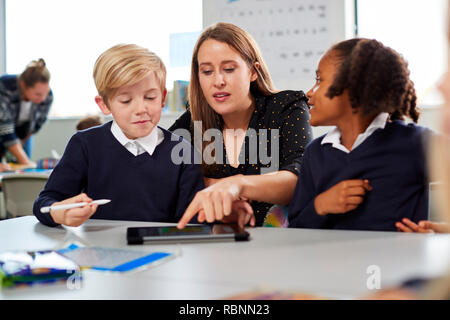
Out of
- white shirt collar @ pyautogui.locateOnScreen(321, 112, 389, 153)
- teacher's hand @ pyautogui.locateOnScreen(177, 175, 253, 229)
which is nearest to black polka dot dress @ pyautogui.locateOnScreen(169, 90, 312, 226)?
white shirt collar @ pyautogui.locateOnScreen(321, 112, 389, 153)

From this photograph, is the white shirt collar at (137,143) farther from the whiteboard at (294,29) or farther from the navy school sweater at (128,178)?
the whiteboard at (294,29)

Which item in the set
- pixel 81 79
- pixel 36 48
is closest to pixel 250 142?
pixel 81 79

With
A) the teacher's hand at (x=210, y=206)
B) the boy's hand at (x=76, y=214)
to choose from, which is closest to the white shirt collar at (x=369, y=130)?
the teacher's hand at (x=210, y=206)

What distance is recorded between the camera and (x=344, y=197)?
3.63 feet

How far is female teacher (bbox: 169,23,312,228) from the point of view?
4.81ft

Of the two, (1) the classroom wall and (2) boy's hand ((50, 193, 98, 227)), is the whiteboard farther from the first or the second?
(2) boy's hand ((50, 193, 98, 227))

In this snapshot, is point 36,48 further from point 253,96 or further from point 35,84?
point 253,96

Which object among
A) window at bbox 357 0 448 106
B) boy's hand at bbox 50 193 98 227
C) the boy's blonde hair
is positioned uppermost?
window at bbox 357 0 448 106

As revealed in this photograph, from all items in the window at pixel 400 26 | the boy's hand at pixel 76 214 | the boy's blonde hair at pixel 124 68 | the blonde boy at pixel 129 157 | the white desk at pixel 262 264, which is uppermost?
the window at pixel 400 26

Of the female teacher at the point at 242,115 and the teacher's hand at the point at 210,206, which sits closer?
the teacher's hand at the point at 210,206

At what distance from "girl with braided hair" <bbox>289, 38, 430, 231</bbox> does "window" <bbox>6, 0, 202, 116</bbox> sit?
347 cm

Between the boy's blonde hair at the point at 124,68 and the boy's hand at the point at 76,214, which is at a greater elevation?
the boy's blonde hair at the point at 124,68

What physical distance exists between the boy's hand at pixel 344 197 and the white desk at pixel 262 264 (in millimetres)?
125

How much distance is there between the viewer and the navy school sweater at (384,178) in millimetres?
1160
